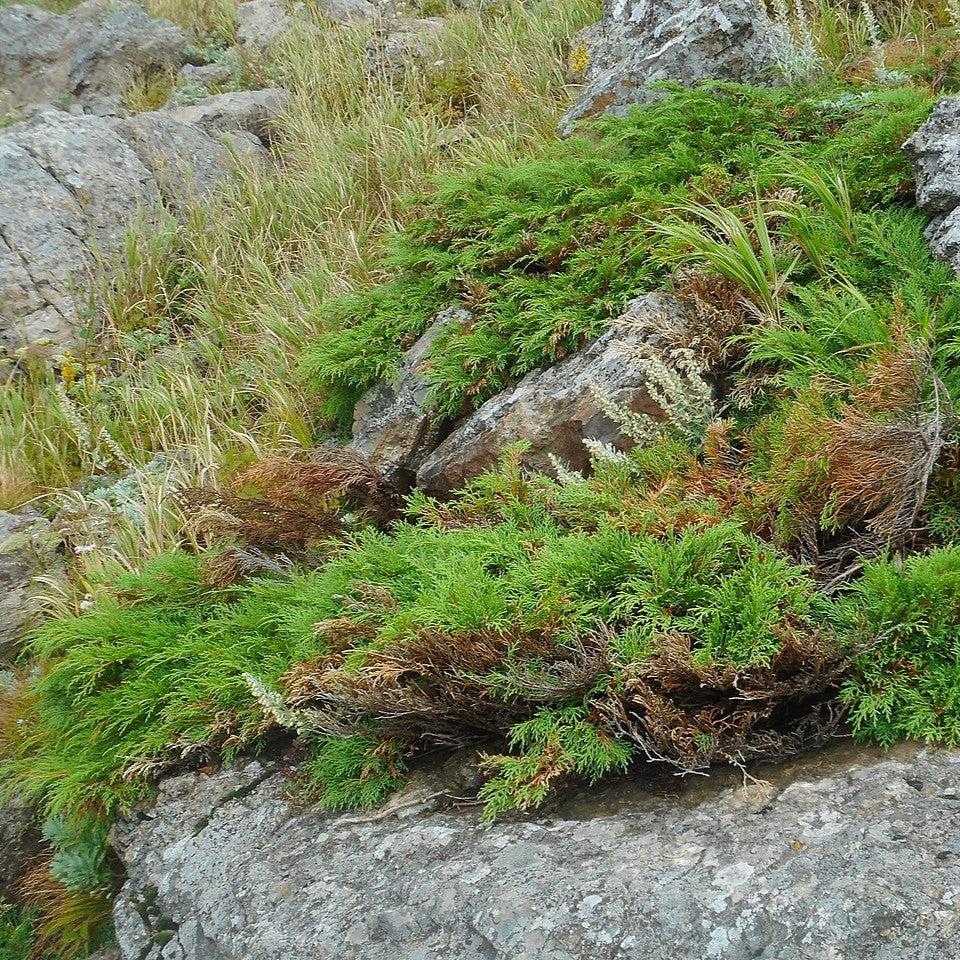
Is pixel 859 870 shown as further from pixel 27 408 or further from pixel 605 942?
pixel 27 408

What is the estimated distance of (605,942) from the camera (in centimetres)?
214

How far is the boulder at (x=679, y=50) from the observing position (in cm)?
566

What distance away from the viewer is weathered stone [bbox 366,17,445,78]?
9000mm

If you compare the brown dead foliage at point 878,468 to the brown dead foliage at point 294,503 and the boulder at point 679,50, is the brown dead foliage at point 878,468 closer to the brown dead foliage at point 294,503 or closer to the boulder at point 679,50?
the brown dead foliage at point 294,503

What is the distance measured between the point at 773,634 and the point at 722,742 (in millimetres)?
342

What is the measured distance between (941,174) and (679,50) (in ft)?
8.42

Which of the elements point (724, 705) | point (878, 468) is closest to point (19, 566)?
point (724, 705)

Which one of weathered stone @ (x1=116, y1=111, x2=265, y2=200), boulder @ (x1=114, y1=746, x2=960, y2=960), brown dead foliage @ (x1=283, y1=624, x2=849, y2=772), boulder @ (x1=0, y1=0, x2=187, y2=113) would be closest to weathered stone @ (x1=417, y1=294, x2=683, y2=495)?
brown dead foliage @ (x1=283, y1=624, x2=849, y2=772)

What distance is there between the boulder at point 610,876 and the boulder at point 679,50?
175 inches

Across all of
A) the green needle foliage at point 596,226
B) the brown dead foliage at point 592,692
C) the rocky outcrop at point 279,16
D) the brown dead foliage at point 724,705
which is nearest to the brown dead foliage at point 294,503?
the green needle foliage at point 596,226

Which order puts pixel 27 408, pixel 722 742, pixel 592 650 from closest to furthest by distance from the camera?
1. pixel 722 742
2. pixel 592 650
3. pixel 27 408

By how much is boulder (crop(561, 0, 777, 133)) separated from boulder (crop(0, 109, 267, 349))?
12.6ft

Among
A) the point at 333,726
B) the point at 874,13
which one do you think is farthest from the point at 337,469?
the point at 874,13

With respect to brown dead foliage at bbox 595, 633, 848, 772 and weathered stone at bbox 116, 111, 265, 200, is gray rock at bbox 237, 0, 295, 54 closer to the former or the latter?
weathered stone at bbox 116, 111, 265, 200
